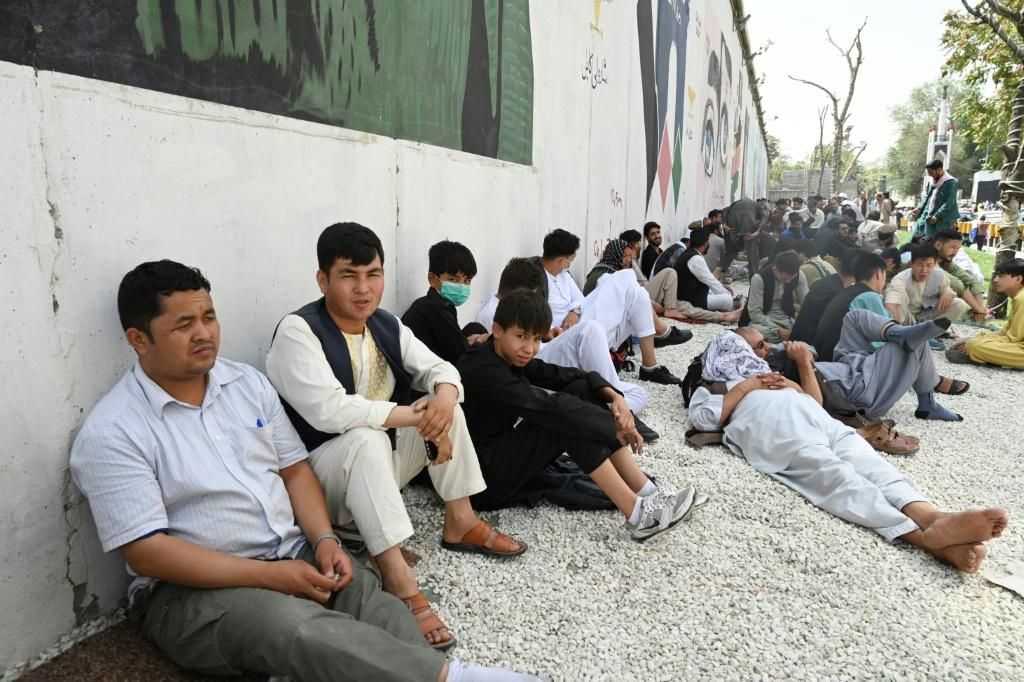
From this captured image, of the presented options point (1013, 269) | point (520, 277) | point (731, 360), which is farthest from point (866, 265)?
point (520, 277)

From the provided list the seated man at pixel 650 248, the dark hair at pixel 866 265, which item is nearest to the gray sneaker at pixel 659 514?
the dark hair at pixel 866 265

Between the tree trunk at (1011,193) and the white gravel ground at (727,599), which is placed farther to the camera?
the tree trunk at (1011,193)

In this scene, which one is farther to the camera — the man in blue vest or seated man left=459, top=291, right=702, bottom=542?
the man in blue vest

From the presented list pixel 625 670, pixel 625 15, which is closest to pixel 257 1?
pixel 625 670

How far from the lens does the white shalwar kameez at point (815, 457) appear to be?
2.84 metres

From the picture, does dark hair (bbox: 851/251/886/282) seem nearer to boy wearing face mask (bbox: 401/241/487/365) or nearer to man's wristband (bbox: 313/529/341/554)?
boy wearing face mask (bbox: 401/241/487/365)

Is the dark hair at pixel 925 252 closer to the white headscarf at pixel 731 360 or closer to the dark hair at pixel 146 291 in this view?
the white headscarf at pixel 731 360

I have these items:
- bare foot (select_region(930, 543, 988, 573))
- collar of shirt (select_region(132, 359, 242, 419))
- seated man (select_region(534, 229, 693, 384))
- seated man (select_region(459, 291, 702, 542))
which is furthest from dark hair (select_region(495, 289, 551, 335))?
seated man (select_region(534, 229, 693, 384))

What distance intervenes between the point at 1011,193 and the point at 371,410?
362 inches

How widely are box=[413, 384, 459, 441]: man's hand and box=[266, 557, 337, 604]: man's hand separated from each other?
59 cm

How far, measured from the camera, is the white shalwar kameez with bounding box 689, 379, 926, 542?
2836 mm

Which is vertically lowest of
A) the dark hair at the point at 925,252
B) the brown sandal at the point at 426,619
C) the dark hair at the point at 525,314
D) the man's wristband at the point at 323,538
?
the brown sandal at the point at 426,619

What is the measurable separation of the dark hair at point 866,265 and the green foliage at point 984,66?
8291 mm

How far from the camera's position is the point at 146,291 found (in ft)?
5.79
